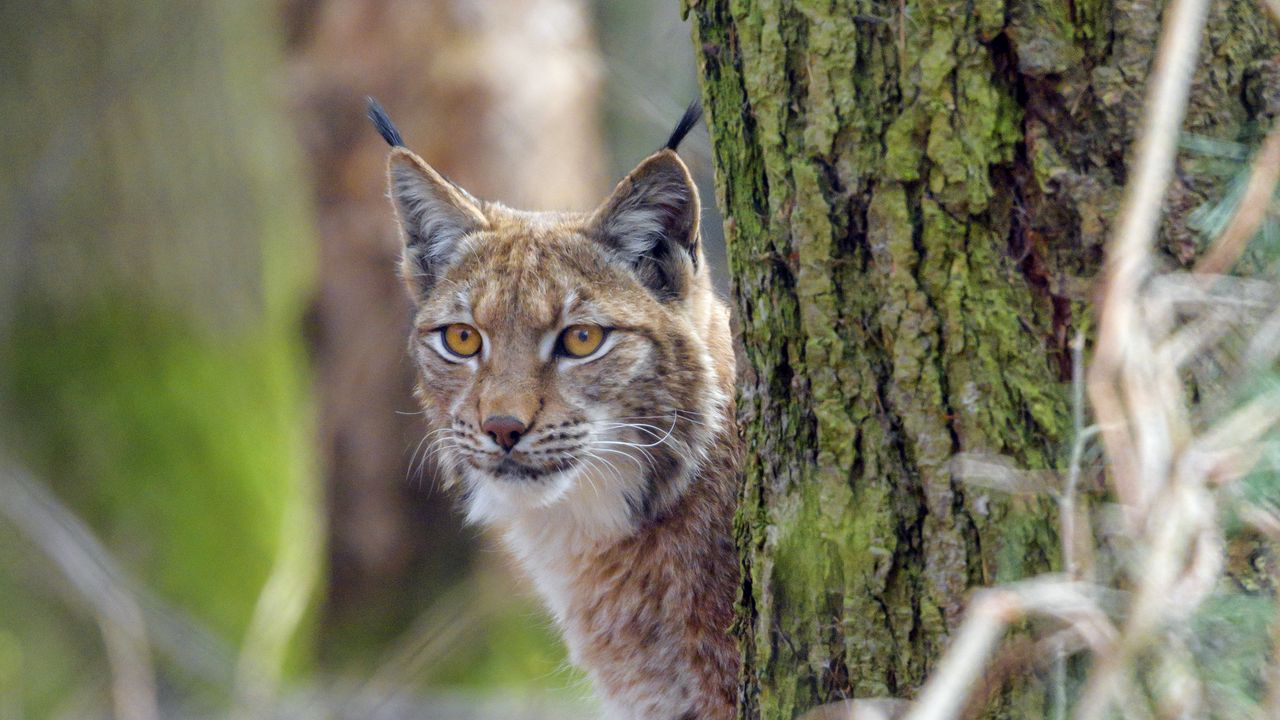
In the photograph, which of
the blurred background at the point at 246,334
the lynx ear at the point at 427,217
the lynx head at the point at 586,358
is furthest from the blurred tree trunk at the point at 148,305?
the lynx head at the point at 586,358

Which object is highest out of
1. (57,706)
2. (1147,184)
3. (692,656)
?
(1147,184)

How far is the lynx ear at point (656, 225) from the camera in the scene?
342 cm

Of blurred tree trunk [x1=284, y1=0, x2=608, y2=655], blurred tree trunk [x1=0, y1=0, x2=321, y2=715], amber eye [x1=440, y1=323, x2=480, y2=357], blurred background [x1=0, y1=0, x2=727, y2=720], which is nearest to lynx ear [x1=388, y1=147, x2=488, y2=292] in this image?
amber eye [x1=440, y1=323, x2=480, y2=357]

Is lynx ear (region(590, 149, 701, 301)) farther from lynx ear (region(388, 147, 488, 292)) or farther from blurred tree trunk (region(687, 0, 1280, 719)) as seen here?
blurred tree trunk (region(687, 0, 1280, 719))

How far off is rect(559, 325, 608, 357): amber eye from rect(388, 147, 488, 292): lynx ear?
60cm

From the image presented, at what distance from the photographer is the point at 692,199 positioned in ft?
11.2

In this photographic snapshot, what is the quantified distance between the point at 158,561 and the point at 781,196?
6659 millimetres

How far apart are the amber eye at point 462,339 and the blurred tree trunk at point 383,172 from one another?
309cm

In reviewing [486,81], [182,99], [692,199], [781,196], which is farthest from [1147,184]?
[182,99]

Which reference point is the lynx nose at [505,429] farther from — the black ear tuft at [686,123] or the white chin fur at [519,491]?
the black ear tuft at [686,123]

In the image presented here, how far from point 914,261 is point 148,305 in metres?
6.83

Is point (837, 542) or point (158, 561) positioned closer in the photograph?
point (837, 542)

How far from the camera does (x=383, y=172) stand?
23.8ft

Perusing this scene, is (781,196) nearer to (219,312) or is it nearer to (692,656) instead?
(692,656)
